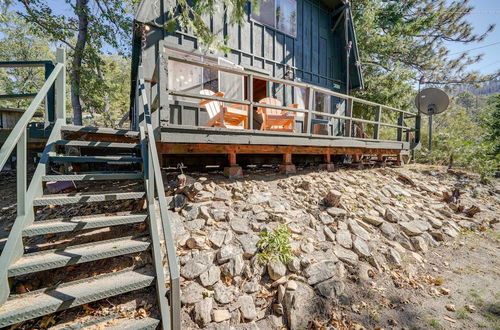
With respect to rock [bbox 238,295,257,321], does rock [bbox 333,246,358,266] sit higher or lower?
higher

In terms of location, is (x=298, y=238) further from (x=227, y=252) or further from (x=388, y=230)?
(x=388, y=230)

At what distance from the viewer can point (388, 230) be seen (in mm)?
3627

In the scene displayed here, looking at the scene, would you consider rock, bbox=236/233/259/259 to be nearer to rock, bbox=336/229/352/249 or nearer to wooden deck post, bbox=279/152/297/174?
rock, bbox=336/229/352/249

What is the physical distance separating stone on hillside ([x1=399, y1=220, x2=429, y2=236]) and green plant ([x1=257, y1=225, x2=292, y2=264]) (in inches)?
85.7

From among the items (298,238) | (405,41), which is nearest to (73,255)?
(298,238)

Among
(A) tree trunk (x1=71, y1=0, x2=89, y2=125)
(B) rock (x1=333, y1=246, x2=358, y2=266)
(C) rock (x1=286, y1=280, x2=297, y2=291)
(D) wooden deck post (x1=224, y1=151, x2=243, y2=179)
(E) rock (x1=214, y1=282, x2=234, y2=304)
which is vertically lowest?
(E) rock (x1=214, y1=282, x2=234, y2=304)

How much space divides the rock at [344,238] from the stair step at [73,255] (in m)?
2.49

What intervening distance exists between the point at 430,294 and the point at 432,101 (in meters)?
7.40

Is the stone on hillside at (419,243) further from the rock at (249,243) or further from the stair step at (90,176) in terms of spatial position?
the stair step at (90,176)

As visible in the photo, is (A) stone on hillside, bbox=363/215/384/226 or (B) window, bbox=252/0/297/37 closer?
(A) stone on hillside, bbox=363/215/384/226

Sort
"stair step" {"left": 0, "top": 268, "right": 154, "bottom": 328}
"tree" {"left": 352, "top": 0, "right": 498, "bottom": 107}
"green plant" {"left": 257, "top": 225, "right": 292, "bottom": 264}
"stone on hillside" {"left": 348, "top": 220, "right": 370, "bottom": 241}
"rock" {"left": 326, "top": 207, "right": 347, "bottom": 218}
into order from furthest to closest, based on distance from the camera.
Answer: "tree" {"left": 352, "top": 0, "right": 498, "bottom": 107} < "rock" {"left": 326, "top": 207, "right": 347, "bottom": 218} < "stone on hillside" {"left": 348, "top": 220, "right": 370, "bottom": 241} < "green plant" {"left": 257, "top": 225, "right": 292, "bottom": 264} < "stair step" {"left": 0, "top": 268, "right": 154, "bottom": 328}

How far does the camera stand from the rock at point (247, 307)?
2242 millimetres

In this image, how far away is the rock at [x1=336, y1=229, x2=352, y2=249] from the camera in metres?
3.18

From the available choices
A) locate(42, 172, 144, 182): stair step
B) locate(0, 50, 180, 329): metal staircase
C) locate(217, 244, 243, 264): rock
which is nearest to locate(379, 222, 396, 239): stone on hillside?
locate(217, 244, 243, 264): rock
